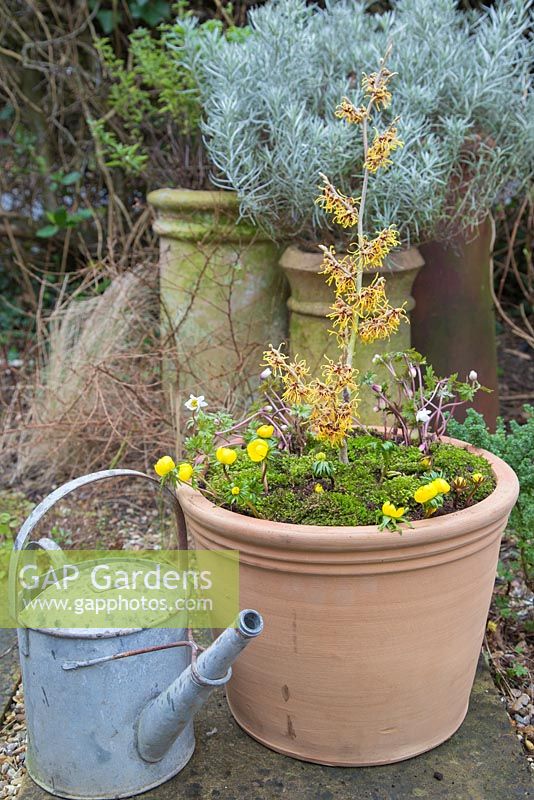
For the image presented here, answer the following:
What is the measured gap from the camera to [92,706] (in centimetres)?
158

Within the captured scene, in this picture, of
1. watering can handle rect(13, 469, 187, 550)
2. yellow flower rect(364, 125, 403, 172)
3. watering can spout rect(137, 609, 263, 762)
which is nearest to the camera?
watering can spout rect(137, 609, 263, 762)

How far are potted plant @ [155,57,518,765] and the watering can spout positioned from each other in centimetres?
18

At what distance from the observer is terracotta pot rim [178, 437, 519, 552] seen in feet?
4.93

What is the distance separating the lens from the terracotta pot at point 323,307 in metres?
2.68

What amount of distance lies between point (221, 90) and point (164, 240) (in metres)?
0.69

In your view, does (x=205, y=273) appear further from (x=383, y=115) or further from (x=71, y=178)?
(x=71, y=178)

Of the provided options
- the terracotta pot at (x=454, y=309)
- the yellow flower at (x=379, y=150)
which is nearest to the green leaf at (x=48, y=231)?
the terracotta pot at (x=454, y=309)

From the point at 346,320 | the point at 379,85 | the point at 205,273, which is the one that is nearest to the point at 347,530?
the point at 346,320

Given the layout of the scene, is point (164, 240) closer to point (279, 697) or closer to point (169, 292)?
point (169, 292)

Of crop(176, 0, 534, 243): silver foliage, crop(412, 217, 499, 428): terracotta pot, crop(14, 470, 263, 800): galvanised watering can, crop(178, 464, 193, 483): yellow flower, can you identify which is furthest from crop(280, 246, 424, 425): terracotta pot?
crop(14, 470, 263, 800): galvanised watering can

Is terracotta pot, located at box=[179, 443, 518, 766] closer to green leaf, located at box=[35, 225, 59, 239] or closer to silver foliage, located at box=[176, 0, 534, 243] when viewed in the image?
silver foliage, located at box=[176, 0, 534, 243]

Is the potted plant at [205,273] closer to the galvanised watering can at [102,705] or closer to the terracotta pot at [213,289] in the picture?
the terracotta pot at [213,289]

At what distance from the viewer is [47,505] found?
1.62 m

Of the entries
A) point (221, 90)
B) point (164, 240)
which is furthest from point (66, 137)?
point (221, 90)
